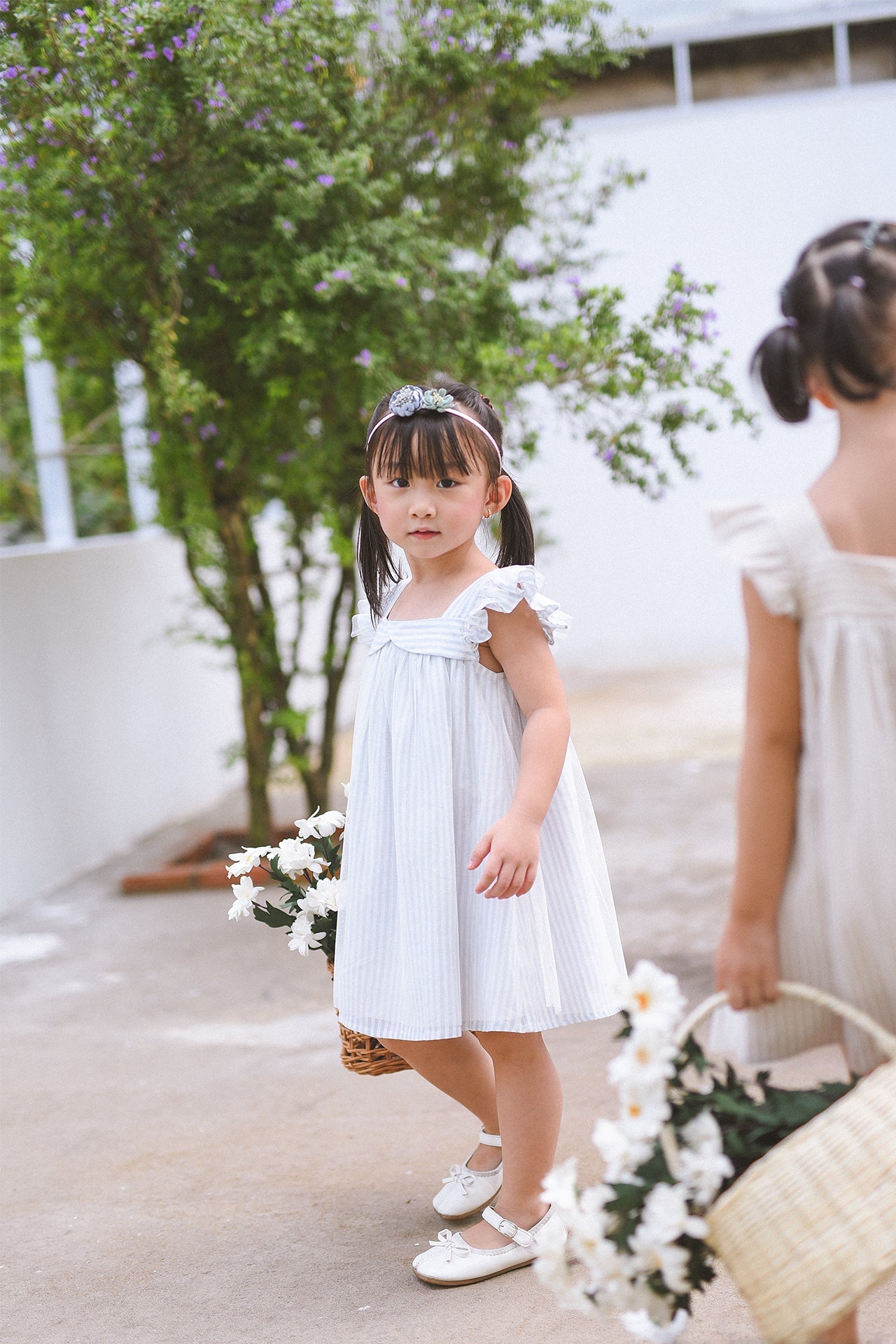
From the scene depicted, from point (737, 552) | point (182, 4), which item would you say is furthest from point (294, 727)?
point (737, 552)

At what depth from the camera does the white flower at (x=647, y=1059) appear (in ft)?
4.64

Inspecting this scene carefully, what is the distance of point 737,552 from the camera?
58.1 inches

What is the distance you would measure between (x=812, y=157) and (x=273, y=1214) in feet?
29.4

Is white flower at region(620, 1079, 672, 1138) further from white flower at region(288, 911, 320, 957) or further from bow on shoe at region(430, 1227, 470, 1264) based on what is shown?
white flower at region(288, 911, 320, 957)

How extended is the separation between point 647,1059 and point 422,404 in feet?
3.69

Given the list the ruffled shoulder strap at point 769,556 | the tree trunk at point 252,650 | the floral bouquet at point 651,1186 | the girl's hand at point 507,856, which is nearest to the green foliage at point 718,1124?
the floral bouquet at point 651,1186

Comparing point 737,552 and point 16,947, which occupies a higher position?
point 737,552

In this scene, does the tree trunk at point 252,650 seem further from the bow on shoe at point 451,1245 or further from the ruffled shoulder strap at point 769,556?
the ruffled shoulder strap at point 769,556

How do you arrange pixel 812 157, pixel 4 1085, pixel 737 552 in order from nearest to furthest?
pixel 737 552 → pixel 4 1085 → pixel 812 157

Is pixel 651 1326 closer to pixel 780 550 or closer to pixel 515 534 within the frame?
pixel 780 550

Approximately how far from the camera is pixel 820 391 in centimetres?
153

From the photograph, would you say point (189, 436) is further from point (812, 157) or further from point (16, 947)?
point (812, 157)

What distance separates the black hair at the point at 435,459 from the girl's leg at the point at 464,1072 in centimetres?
74

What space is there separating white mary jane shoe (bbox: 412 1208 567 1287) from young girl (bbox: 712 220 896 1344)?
725mm
